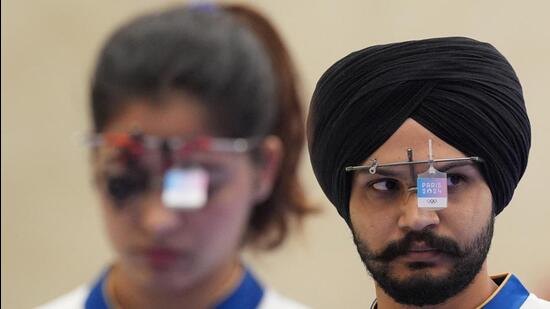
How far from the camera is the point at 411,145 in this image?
4.52 feet

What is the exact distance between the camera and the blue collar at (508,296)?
58.4 inches

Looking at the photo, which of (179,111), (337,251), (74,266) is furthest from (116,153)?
(337,251)

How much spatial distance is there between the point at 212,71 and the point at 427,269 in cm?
73

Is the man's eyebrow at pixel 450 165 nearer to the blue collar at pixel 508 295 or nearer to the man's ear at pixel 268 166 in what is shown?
the blue collar at pixel 508 295

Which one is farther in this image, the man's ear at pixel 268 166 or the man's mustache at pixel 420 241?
the man's mustache at pixel 420 241

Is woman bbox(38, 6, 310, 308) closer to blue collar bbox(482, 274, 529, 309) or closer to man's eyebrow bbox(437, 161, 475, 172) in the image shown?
man's eyebrow bbox(437, 161, 475, 172)

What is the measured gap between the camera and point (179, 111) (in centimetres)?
76

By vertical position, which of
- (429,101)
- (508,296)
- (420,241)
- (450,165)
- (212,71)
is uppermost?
(212,71)

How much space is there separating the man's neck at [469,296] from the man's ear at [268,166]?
691 millimetres

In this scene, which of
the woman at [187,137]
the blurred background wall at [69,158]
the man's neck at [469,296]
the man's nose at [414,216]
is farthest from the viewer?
the man's neck at [469,296]

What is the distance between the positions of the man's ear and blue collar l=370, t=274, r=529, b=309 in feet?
2.60

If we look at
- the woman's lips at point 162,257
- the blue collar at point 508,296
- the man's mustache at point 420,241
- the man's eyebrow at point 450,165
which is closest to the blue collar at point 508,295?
the blue collar at point 508,296

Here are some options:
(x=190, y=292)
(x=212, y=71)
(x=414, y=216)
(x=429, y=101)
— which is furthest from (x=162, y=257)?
(x=429, y=101)

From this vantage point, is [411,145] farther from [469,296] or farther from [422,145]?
[469,296]
